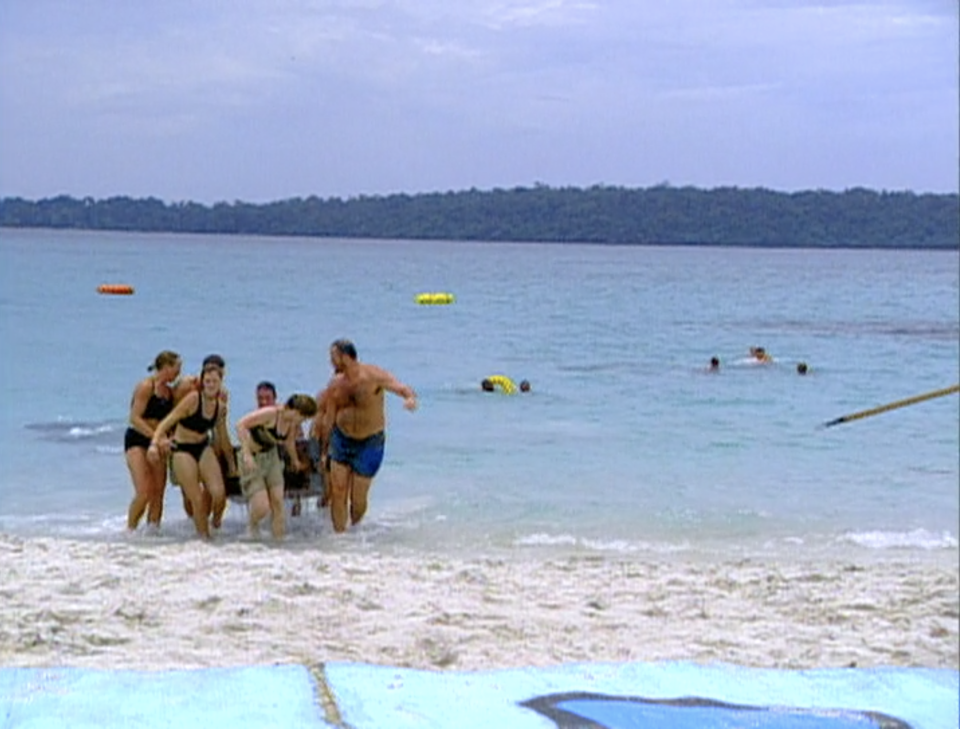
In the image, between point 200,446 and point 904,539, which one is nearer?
point 200,446

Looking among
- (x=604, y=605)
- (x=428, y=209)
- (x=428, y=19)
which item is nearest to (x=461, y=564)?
(x=604, y=605)

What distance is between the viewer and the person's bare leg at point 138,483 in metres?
5.79

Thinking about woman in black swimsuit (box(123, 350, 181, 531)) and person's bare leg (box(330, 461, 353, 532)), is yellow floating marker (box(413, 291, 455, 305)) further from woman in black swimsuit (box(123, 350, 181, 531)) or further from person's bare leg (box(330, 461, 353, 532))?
woman in black swimsuit (box(123, 350, 181, 531))

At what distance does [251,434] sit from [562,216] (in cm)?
167

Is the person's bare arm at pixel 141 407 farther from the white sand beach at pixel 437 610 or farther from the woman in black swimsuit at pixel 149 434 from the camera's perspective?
the white sand beach at pixel 437 610

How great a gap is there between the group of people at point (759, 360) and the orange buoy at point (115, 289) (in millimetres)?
9111

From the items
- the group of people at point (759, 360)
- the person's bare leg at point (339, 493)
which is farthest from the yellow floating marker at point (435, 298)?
the group of people at point (759, 360)

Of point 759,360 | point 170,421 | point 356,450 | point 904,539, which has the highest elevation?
point 170,421

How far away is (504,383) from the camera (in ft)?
33.9

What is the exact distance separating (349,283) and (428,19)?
3.25m

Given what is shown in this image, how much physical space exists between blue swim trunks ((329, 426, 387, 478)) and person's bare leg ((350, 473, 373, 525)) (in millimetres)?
152

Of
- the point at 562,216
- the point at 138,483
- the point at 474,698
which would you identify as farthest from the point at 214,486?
the point at 474,698

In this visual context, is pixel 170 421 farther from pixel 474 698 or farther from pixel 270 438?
pixel 474 698

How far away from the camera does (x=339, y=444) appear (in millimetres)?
5359
